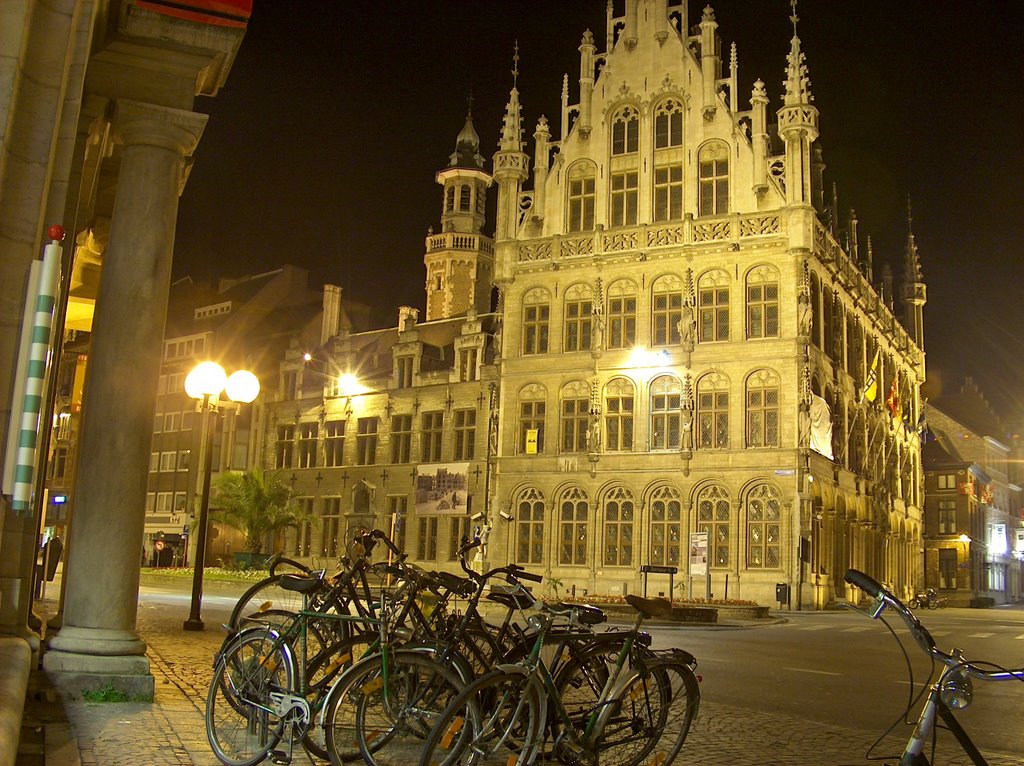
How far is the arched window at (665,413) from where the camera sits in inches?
1428

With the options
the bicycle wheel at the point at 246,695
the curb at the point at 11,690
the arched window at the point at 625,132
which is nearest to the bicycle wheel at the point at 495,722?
the bicycle wheel at the point at 246,695

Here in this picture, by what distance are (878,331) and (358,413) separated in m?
23.7

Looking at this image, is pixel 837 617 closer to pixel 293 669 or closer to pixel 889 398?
pixel 889 398

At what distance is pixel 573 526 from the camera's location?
37.4 meters

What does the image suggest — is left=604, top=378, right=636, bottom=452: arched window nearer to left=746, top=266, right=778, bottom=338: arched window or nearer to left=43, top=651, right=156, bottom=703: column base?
left=746, top=266, right=778, bottom=338: arched window

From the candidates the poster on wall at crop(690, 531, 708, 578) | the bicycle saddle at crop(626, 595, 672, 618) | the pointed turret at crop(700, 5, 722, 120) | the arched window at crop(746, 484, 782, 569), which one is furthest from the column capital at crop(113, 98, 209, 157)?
the pointed turret at crop(700, 5, 722, 120)

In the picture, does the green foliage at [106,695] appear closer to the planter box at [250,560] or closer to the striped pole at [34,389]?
the striped pole at [34,389]

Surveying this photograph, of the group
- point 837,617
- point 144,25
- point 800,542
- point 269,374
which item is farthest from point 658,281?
point 144,25

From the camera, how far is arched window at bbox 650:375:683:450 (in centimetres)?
3628

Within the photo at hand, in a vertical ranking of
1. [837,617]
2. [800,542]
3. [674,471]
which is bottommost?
[837,617]

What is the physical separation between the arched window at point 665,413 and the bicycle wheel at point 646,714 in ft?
98.4

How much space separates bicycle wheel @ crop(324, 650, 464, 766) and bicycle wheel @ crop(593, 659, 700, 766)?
3.26ft

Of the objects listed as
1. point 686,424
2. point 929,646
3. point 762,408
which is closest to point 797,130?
point 762,408

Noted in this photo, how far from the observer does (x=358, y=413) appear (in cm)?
4725
